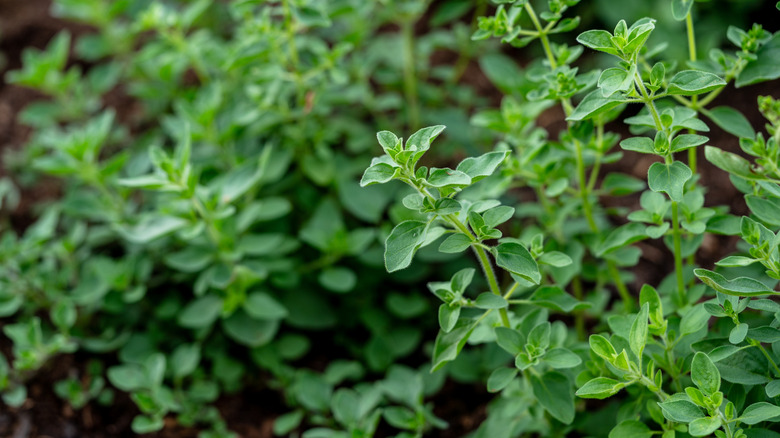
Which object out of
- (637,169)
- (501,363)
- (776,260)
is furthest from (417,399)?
(637,169)

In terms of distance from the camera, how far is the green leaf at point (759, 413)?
1160 mm

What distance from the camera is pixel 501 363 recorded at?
190 centimetres

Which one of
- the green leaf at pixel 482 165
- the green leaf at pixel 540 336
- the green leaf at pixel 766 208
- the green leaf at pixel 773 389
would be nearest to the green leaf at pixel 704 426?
the green leaf at pixel 773 389

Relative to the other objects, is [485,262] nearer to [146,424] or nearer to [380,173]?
[380,173]

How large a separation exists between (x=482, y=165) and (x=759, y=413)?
0.63m

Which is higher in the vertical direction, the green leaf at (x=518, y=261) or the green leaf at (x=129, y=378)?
the green leaf at (x=518, y=261)

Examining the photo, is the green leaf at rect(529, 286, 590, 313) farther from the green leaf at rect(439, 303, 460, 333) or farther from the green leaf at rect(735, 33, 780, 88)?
the green leaf at rect(735, 33, 780, 88)

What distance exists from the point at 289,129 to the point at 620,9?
152cm

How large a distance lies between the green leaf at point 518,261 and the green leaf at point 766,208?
457 millimetres

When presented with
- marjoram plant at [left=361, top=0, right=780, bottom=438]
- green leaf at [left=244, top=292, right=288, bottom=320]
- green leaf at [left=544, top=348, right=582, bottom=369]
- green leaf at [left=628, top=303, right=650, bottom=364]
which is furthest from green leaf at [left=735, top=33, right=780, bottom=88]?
green leaf at [left=244, top=292, right=288, bottom=320]

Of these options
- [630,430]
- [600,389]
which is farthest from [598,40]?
[630,430]

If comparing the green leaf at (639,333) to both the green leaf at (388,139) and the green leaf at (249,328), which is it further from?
the green leaf at (249,328)

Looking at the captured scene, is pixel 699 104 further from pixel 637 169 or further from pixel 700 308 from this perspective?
pixel 637 169

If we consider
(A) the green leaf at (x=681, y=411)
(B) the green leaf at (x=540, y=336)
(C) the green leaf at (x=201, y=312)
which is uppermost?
(A) the green leaf at (x=681, y=411)
